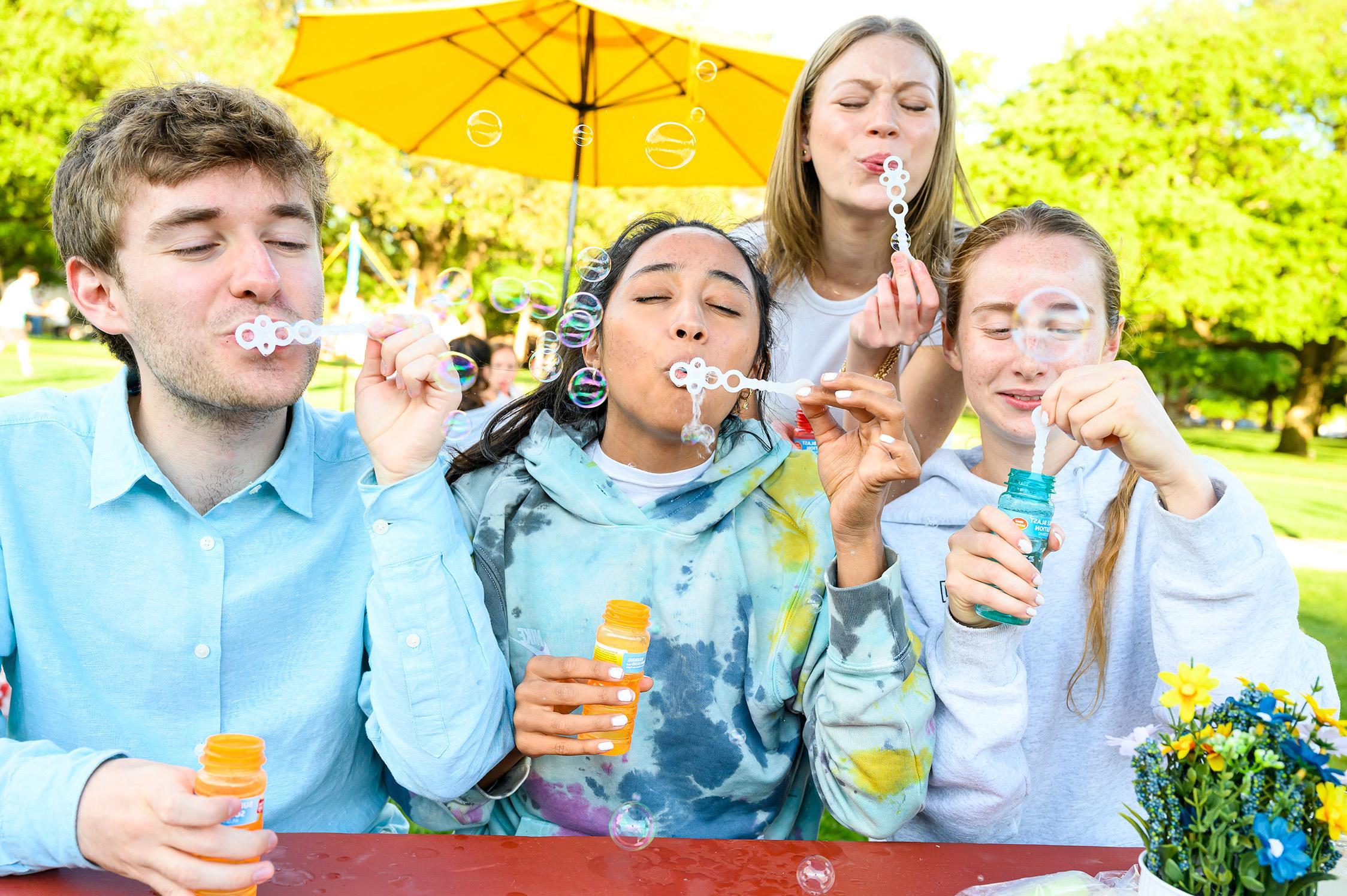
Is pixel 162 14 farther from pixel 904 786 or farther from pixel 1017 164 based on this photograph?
pixel 904 786

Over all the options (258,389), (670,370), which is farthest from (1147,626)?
(258,389)

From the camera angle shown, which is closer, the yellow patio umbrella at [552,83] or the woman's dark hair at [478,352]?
the yellow patio umbrella at [552,83]

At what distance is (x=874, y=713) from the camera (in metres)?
1.58

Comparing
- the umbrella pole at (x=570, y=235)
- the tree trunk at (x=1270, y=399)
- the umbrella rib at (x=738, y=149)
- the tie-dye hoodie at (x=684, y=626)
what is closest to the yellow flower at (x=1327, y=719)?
the tie-dye hoodie at (x=684, y=626)

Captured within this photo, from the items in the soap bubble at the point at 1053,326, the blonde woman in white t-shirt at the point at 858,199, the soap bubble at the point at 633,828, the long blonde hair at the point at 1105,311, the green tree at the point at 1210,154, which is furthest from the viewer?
the green tree at the point at 1210,154

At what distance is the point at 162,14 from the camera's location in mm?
21562

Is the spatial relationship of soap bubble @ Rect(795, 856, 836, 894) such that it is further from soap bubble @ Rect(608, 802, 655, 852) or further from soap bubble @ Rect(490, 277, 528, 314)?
soap bubble @ Rect(490, 277, 528, 314)

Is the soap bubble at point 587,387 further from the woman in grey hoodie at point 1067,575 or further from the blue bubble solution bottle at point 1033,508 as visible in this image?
the blue bubble solution bottle at point 1033,508

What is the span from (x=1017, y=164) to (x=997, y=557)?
2017 cm

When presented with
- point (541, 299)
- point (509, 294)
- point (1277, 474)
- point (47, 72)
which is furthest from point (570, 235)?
point (47, 72)

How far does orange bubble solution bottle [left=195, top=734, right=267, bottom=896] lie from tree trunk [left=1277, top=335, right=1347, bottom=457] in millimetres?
27670

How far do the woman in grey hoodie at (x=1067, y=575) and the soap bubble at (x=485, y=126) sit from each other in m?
1.34

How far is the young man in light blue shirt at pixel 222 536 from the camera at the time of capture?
1.61 m

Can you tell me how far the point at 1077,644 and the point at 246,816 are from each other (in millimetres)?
1467
